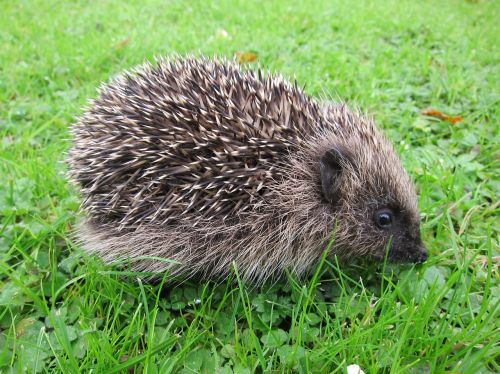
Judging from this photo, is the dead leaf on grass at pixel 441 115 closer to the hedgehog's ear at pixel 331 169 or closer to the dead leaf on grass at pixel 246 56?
the hedgehog's ear at pixel 331 169

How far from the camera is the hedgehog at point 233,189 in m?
2.87

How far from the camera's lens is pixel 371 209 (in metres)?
3.00

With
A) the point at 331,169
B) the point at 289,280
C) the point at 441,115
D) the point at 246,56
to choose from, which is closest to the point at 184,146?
the point at 331,169

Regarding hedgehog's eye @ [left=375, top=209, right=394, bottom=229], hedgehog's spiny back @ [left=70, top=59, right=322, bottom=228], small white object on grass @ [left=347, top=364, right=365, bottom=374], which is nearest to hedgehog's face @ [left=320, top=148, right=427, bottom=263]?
hedgehog's eye @ [left=375, top=209, right=394, bottom=229]

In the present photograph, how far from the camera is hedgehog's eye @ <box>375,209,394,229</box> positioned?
298cm

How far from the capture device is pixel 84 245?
3.16 m

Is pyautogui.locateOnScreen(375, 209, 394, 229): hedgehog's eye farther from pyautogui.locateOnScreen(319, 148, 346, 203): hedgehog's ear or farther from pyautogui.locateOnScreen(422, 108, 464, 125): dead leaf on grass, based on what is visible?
pyautogui.locateOnScreen(422, 108, 464, 125): dead leaf on grass

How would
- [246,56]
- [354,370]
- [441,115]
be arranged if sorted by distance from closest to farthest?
[354,370] → [441,115] → [246,56]

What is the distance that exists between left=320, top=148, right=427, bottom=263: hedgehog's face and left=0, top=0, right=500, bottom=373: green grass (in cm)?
21

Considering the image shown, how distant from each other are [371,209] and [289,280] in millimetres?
773

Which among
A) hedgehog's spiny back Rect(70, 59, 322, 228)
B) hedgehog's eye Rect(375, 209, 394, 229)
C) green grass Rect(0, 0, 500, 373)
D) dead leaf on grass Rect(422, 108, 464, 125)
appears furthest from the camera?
dead leaf on grass Rect(422, 108, 464, 125)

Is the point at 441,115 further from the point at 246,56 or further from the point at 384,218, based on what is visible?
the point at 246,56

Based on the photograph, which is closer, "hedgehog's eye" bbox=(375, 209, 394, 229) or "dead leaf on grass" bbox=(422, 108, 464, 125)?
"hedgehog's eye" bbox=(375, 209, 394, 229)

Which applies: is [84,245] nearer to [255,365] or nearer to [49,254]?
[49,254]
